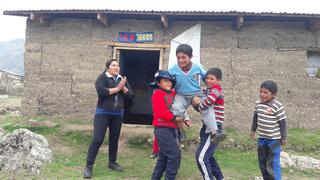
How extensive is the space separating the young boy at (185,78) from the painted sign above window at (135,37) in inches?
158

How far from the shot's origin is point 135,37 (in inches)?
322

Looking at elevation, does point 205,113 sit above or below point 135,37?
below

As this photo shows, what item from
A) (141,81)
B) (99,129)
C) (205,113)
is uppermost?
(141,81)

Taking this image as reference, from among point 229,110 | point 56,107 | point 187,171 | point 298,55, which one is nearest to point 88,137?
point 56,107

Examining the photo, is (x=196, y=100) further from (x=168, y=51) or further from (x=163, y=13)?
(x=168, y=51)

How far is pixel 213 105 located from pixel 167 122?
66cm

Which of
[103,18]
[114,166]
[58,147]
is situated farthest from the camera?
[103,18]

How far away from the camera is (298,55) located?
784 centimetres

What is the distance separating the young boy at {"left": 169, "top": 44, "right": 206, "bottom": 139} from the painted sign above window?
13.2ft

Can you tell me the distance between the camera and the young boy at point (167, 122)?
399cm

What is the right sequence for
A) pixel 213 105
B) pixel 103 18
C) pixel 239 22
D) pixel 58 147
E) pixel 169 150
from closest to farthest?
1. pixel 169 150
2. pixel 213 105
3. pixel 58 147
4. pixel 239 22
5. pixel 103 18

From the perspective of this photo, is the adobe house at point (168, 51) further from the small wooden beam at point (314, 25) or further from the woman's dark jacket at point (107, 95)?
the woman's dark jacket at point (107, 95)

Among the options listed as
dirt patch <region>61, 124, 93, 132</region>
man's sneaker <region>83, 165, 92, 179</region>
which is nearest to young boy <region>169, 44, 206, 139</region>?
man's sneaker <region>83, 165, 92, 179</region>

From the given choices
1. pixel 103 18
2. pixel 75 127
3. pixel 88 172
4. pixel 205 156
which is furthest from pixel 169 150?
pixel 103 18
